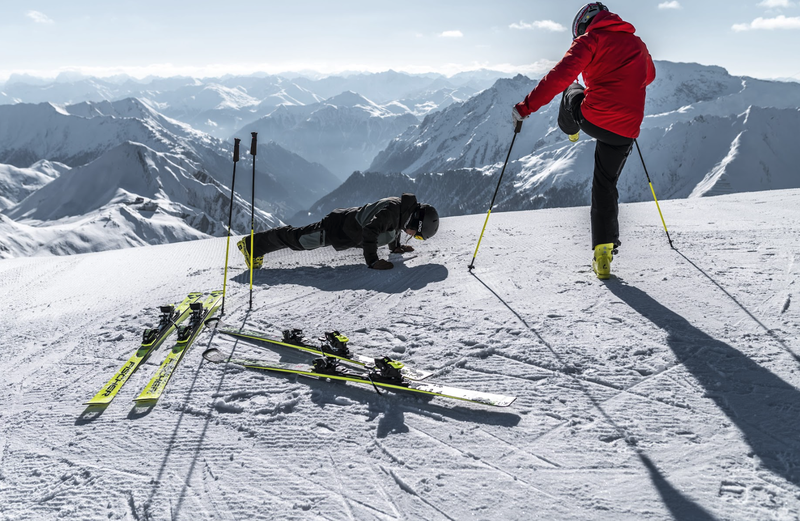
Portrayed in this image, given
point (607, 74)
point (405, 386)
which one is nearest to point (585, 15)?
point (607, 74)

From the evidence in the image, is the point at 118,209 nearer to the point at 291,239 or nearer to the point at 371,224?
the point at 291,239

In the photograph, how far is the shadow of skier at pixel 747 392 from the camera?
8.21ft

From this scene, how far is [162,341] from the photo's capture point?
4742 millimetres

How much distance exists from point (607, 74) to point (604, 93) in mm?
181

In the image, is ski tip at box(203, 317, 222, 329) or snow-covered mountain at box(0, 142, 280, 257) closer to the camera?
ski tip at box(203, 317, 222, 329)

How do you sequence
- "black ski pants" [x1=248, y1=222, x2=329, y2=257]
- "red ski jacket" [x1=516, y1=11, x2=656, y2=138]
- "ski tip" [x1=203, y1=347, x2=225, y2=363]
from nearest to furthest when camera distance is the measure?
"ski tip" [x1=203, y1=347, x2=225, y2=363], "red ski jacket" [x1=516, y1=11, x2=656, y2=138], "black ski pants" [x1=248, y1=222, x2=329, y2=257]

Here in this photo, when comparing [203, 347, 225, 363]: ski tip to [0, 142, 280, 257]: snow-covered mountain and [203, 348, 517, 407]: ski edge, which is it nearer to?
[203, 348, 517, 407]: ski edge

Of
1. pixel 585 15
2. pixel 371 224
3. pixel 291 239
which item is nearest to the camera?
pixel 585 15

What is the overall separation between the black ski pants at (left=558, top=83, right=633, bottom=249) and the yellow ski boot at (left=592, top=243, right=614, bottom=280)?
66 millimetres

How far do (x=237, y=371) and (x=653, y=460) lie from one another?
308 centimetres

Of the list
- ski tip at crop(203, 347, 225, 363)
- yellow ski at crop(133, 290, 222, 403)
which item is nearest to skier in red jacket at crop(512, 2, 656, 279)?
ski tip at crop(203, 347, 225, 363)

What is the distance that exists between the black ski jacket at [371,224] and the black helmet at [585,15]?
274 cm

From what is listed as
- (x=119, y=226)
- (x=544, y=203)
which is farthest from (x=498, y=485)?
(x=544, y=203)

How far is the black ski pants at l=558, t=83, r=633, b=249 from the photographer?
5016 mm
